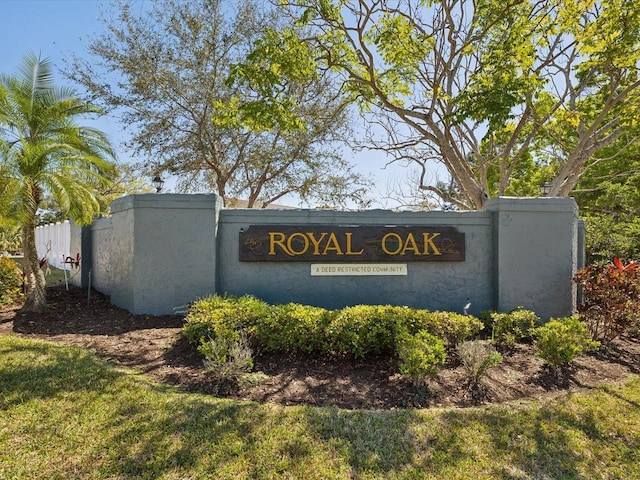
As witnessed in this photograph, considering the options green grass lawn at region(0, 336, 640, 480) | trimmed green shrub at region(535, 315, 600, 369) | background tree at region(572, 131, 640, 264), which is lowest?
green grass lawn at region(0, 336, 640, 480)

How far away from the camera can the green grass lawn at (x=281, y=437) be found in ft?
9.97

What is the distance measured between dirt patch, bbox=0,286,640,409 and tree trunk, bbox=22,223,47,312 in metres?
0.61

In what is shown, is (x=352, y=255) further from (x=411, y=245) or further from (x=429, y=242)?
(x=429, y=242)

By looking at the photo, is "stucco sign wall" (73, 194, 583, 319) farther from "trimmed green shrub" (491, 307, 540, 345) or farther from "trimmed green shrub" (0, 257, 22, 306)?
"trimmed green shrub" (0, 257, 22, 306)

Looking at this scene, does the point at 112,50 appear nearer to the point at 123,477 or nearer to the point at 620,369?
the point at 123,477

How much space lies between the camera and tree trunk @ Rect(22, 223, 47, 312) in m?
7.06

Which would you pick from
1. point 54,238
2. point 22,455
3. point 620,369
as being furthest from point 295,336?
point 54,238

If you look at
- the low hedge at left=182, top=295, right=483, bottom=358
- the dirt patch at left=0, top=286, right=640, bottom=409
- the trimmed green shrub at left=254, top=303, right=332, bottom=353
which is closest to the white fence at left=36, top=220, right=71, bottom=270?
the dirt patch at left=0, top=286, right=640, bottom=409

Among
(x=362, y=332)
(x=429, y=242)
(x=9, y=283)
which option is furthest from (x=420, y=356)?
(x=9, y=283)

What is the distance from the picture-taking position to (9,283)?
7.81 m

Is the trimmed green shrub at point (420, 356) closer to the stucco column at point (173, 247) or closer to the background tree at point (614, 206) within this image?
the stucco column at point (173, 247)

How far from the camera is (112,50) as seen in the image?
12.3 meters

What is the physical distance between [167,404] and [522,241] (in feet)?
20.2

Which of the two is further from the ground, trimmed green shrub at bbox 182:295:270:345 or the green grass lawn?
trimmed green shrub at bbox 182:295:270:345
